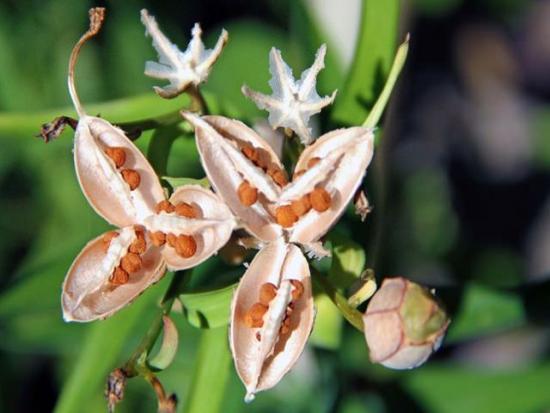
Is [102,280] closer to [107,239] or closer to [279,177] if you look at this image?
[107,239]

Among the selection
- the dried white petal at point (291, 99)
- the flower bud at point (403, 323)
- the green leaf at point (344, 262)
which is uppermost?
the dried white petal at point (291, 99)

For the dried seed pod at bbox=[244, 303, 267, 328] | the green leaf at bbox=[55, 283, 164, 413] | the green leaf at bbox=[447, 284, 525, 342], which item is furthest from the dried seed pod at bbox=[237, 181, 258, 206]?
the green leaf at bbox=[447, 284, 525, 342]

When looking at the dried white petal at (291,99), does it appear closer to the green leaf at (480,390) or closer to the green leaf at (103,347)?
the green leaf at (103,347)

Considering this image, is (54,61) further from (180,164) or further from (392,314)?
(392,314)

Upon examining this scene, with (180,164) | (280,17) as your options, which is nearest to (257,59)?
(280,17)

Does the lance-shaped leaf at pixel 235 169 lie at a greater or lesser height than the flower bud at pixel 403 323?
greater

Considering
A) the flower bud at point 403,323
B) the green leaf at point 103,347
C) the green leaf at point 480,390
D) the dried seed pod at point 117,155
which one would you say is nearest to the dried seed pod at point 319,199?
the flower bud at point 403,323

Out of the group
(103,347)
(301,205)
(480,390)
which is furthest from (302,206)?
(480,390)
